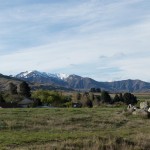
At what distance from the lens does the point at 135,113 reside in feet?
161

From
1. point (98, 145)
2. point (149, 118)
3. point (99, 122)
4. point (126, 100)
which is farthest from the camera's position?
point (126, 100)

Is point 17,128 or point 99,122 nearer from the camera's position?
point 17,128

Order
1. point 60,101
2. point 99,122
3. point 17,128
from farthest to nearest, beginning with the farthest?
point 60,101 → point 99,122 → point 17,128

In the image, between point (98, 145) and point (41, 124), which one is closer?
point (98, 145)

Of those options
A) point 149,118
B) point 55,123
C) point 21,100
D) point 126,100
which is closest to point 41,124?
point 55,123

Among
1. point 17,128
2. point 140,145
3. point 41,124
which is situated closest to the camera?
point 140,145

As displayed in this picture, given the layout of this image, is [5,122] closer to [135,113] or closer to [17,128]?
[17,128]

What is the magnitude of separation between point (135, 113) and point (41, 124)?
17.4 m

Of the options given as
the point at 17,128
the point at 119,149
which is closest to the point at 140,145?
the point at 119,149

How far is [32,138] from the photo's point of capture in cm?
2567

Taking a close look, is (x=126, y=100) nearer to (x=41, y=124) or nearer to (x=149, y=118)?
(x=149, y=118)

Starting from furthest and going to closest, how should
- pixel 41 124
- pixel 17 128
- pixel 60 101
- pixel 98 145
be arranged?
pixel 60 101 < pixel 41 124 < pixel 17 128 < pixel 98 145

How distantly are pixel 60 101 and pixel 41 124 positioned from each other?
87.6 meters

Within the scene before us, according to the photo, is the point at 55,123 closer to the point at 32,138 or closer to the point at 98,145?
the point at 32,138
